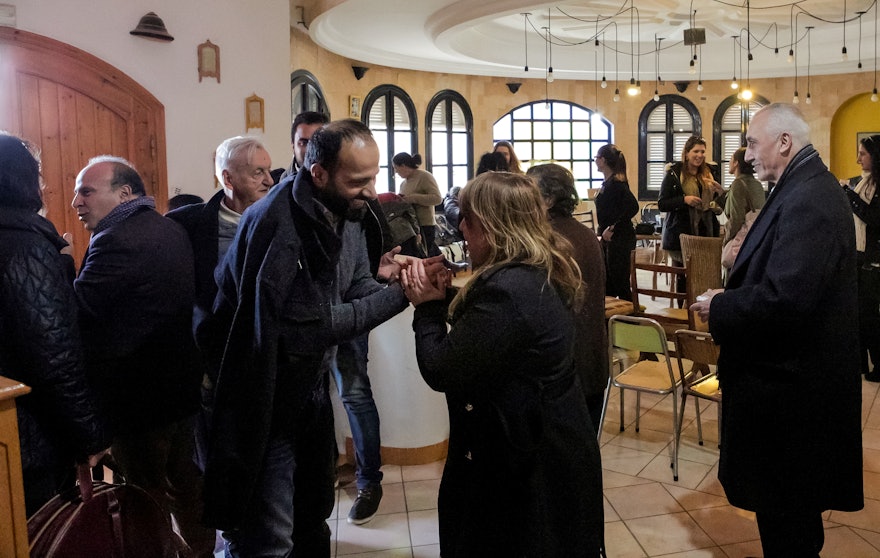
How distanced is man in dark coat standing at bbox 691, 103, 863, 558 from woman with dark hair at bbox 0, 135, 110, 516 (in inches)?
73.6

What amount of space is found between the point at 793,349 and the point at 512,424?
38.9 inches

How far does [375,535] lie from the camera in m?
3.21

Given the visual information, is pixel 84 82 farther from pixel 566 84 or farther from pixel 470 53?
pixel 566 84

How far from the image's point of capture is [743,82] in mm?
15008

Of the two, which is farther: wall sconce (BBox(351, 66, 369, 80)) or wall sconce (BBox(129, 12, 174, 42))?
wall sconce (BBox(351, 66, 369, 80))

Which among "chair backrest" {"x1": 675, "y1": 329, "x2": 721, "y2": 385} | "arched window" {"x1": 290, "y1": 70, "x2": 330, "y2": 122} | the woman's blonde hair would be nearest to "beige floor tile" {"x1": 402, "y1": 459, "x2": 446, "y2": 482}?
"chair backrest" {"x1": 675, "y1": 329, "x2": 721, "y2": 385}

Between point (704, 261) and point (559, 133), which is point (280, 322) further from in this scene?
point (559, 133)

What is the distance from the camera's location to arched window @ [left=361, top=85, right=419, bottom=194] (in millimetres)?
11977

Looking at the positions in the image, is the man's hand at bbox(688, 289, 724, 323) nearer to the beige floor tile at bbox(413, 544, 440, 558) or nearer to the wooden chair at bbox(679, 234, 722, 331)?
the beige floor tile at bbox(413, 544, 440, 558)

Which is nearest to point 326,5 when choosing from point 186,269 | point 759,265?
point 186,269

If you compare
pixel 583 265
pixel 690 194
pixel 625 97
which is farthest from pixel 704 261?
pixel 625 97

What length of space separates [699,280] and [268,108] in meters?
3.48

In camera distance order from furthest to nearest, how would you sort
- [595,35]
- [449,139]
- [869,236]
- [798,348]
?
[449,139] < [595,35] < [869,236] < [798,348]

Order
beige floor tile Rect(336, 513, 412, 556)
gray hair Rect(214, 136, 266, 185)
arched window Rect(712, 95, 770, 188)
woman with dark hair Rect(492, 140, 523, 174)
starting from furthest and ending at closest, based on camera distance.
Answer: arched window Rect(712, 95, 770, 188), woman with dark hair Rect(492, 140, 523, 174), beige floor tile Rect(336, 513, 412, 556), gray hair Rect(214, 136, 266, 185)
